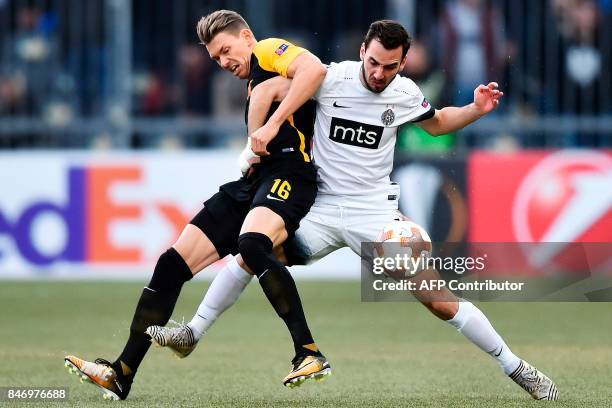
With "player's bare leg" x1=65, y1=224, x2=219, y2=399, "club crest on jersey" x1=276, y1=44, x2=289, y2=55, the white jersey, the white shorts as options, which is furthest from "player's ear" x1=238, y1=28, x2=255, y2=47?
"player's bare leg" x1=65, y1=224, x2=219, y2=399

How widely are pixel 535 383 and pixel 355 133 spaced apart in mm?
1767

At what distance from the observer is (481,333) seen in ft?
25.8

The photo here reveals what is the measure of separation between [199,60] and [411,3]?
8.52ft

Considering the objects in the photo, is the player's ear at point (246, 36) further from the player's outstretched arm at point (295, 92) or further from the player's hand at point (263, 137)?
the player's hand at point (263, 137)

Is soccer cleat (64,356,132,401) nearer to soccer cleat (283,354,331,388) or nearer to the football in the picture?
soccer cleat (283,354,331,388)

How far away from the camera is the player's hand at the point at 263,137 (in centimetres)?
758

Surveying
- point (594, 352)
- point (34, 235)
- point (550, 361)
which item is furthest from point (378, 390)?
point (34, 235)

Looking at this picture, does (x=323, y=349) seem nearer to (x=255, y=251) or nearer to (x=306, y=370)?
(x=255, y=251)

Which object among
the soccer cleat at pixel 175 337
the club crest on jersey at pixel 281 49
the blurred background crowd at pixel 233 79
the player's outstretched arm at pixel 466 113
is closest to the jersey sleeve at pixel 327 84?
the club crest on jersey at pixel 281 49

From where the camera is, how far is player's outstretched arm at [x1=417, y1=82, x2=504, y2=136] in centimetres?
806

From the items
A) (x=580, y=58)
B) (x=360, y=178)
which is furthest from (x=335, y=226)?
(x=580, y=58)

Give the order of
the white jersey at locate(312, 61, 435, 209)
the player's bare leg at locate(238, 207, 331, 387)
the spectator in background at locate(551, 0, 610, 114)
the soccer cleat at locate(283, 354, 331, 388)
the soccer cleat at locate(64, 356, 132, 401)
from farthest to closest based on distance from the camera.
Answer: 1. the spectator in background at locate(551, 0, 610, 114)
2. the white jersey at locate(312, 61, 435, 209)
3. the soccer cleat at locate(64, 356, 132, 401)
4. the player's bare leg at locate(238, 207, 331, 387)
5. the soccer cleat at locate(283, 354, 331, 388)

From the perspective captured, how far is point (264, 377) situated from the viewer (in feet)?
29.4

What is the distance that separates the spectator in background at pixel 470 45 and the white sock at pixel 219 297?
24.9 ft
